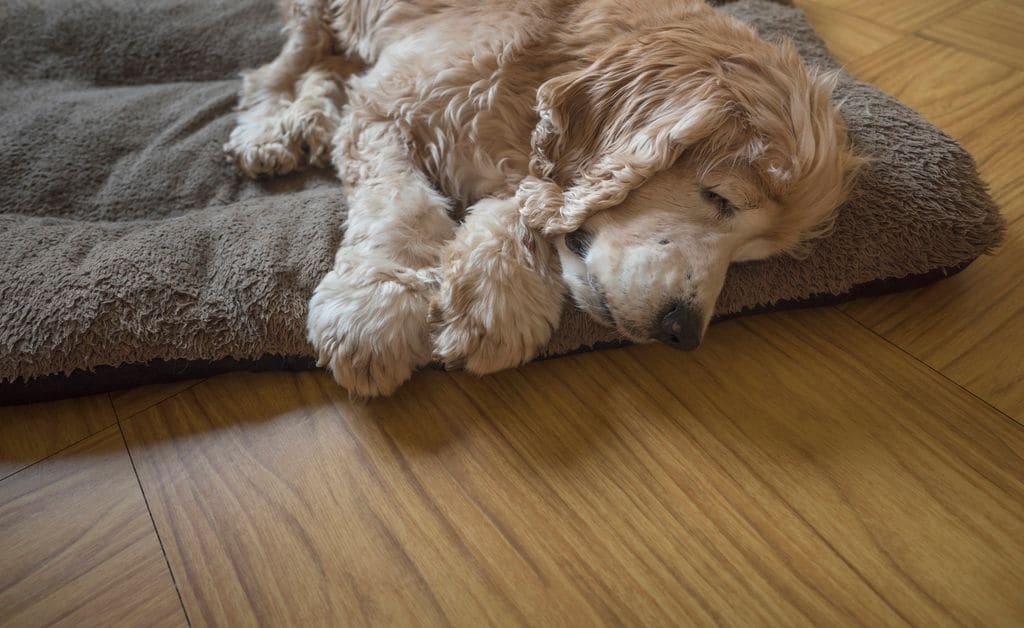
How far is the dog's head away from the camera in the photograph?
1.25 metres

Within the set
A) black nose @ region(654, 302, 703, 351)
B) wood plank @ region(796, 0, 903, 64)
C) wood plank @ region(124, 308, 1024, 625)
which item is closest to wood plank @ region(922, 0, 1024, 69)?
wood plank @ region(796, 0, 903, 64)

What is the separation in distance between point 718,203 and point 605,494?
58cm

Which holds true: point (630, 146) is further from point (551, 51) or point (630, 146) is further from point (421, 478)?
point (421, 478)

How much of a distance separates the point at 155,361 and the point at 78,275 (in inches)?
9.6

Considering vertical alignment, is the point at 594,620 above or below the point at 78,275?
below

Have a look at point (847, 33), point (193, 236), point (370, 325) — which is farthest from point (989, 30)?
point (193, 236)

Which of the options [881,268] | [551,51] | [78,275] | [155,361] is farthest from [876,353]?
[78,275]

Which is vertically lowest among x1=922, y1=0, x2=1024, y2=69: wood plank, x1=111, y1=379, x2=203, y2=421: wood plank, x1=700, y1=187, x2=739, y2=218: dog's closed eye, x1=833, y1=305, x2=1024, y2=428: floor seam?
x1=111, y1=379, x2=203, y2=421: wood plank

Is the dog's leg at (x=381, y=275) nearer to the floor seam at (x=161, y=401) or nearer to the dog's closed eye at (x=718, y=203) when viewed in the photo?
the floor seam at (x=161, y=401)

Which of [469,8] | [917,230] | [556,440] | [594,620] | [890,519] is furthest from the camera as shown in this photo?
[469,8]

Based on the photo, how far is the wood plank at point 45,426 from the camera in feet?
4.16

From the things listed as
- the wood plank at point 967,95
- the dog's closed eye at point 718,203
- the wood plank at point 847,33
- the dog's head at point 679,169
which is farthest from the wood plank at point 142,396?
the wood plank at point 847,33

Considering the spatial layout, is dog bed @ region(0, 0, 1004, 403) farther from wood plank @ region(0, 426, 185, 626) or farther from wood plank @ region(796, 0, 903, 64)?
wood plank @ region(796, 0, 903, 64)

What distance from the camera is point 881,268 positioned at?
4.85 feet
